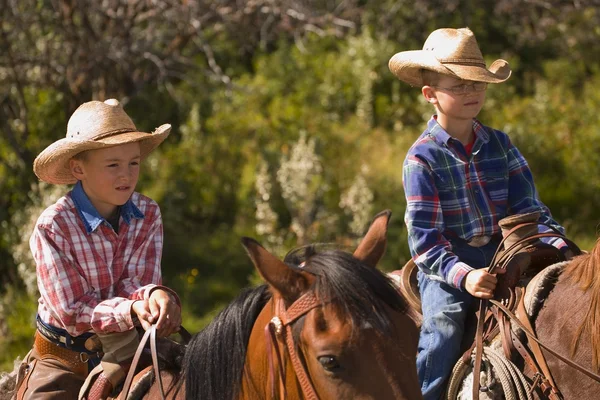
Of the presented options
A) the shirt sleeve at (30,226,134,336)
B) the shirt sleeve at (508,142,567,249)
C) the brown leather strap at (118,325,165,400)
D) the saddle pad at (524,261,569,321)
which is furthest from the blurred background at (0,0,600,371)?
the brown leather strap at (118,325,165,400)

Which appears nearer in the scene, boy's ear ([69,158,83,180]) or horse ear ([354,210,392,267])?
horse ear ([354,210,392,267])

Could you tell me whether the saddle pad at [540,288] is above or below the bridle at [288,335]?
below

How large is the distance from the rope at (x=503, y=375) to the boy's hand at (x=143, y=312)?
1606 mm

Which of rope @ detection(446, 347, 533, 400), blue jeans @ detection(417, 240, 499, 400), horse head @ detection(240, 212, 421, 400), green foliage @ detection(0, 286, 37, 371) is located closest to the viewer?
horse head @ detection(240, 212, 421, 400)

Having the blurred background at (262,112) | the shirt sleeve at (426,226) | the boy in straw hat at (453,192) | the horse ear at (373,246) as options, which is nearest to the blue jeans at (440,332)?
the boy in straw hat at (453,192)

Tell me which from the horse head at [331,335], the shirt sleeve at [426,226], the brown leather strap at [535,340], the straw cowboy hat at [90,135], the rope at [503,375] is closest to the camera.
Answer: the horse head at [331,335]

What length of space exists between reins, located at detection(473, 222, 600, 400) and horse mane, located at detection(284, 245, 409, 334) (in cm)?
123

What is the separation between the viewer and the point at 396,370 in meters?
2.68

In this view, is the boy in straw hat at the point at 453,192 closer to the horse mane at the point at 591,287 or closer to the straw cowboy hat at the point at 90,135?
the horse mane at the point at 591,287

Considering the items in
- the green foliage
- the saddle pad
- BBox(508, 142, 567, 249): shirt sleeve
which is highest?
BBox(508, 142, 567, 249): shirt sleeve

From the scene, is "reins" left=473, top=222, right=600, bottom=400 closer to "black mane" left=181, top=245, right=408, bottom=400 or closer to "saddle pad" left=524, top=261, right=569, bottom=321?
"saddle pad" left=524, top=261, right=569, bottom=321

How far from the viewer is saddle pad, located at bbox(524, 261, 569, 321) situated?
13.2ft

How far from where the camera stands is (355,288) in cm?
276

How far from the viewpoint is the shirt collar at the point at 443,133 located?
14.2ft
